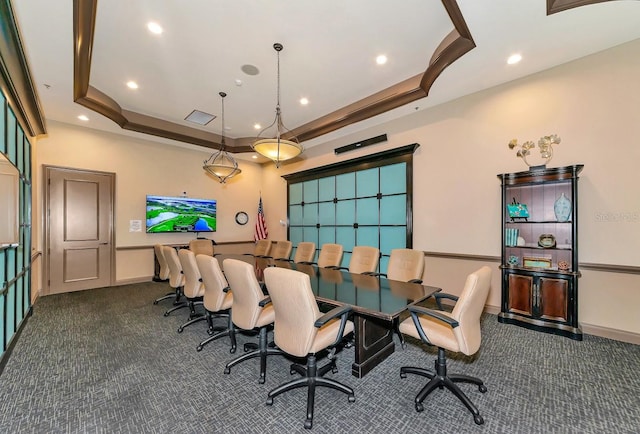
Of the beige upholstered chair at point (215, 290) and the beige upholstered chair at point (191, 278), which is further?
the beige upholstered chair at point (191, 278)

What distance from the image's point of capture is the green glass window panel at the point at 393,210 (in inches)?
199

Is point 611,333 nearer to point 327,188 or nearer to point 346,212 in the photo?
point 346,212

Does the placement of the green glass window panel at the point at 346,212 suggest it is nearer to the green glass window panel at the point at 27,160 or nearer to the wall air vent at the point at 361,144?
the wall air vent at the point at 361,144

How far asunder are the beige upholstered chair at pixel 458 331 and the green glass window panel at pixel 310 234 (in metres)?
4.67

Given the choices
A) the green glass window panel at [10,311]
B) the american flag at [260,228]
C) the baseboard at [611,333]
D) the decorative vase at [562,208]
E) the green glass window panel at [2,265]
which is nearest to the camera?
A: the green glass window panel at [2,265]

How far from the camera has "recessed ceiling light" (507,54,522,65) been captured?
10.7ft

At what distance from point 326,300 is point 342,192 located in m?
4.05

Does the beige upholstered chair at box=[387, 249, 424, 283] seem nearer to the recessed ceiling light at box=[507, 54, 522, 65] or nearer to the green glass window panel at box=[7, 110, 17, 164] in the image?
the recessed ceiling light at box=[507, 54, 522, 65]

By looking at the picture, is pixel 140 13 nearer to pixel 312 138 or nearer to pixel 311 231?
pixel 312 138

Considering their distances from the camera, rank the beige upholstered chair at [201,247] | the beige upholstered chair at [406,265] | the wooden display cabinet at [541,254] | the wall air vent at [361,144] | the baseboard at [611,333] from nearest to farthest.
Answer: the baseboard at [611,333] < the wooden display cabinet at [541,254] < the beige upholstered chair at [406,265] < the wall air vent at [361,144] < the beige upholstered chair at [201,247]

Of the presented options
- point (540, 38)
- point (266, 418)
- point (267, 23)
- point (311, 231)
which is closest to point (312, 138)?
point (311, 231)

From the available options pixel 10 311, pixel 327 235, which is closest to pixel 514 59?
pixel 327 235

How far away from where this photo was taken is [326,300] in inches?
94.3

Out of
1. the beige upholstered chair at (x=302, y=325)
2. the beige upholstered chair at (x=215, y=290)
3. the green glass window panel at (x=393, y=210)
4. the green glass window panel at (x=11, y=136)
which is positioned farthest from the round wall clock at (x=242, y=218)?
the beige upholstered chair at (x=302, y=325)
